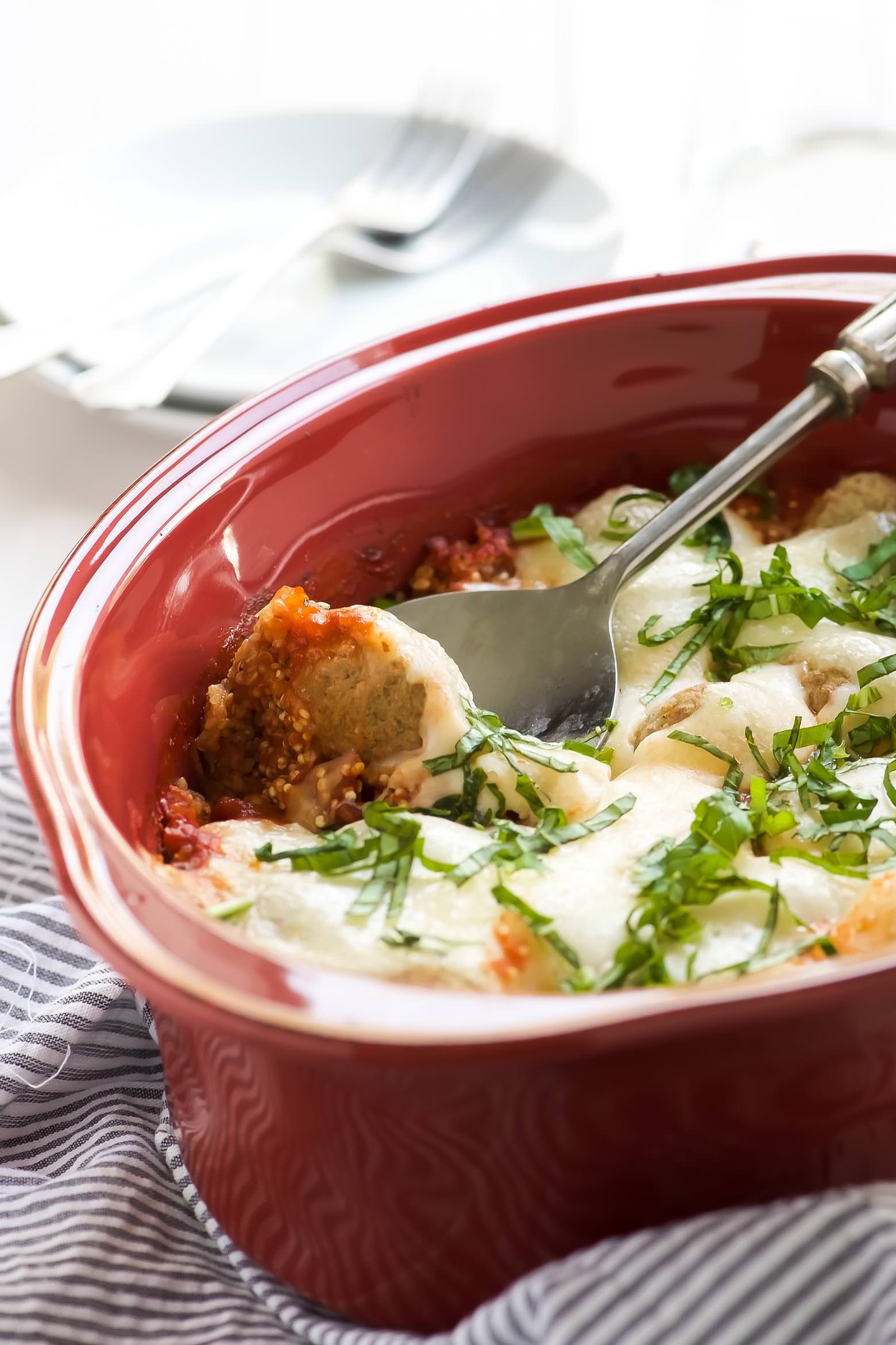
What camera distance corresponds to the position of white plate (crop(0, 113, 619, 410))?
272 cm

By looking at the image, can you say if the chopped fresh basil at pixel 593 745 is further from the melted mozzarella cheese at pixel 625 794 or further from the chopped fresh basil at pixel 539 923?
the chopped fresh basil at pixel 539 923

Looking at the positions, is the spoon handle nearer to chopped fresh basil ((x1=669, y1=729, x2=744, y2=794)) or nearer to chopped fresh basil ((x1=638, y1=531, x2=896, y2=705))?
chopped fresh basil ((x1=638, y1=531, x2=896, y2=705))

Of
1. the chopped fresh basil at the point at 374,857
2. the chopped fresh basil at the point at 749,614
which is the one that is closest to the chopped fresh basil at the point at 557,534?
the chopped fresh basil at the point at 749,614

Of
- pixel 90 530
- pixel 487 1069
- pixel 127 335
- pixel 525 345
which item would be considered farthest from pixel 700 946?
pixel 127 335

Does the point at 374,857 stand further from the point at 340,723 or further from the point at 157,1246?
the point at 157,1246

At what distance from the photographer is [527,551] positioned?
6.88 ft

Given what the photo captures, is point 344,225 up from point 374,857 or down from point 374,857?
A: up

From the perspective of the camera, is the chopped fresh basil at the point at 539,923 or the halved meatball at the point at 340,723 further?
the halved meatball at the point at 340,723

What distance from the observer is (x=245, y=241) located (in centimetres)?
301

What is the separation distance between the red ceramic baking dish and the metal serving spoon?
159 millimetres

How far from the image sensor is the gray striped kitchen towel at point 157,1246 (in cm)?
A: 121

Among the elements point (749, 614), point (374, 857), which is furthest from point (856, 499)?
point (374, 857)

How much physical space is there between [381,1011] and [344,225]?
209 cm

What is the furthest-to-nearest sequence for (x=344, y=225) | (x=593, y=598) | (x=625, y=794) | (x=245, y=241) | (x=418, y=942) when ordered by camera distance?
1. (x=245, y=241)
2. (x=344, y=225)
3. (x=593, y=598)
4. (x=625, y=794)
5. (x=418, y=942)
